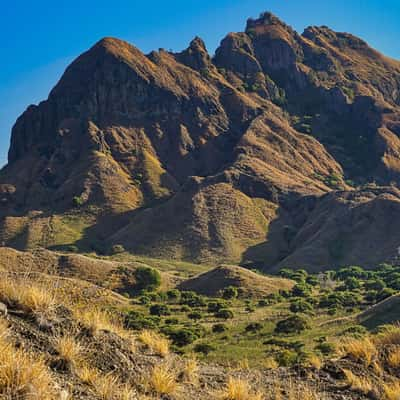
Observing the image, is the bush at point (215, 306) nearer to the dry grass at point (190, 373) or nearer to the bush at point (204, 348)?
the bush at point (204, 348)

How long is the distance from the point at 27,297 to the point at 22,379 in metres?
2.34

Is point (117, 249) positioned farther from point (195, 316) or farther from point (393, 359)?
point (393, 359)

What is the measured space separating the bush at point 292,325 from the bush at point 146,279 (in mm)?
26611

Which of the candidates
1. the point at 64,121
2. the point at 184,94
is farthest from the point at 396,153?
the point at 64,121

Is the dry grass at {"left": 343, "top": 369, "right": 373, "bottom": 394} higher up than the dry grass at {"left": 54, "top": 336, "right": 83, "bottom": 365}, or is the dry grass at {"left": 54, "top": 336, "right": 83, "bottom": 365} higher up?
the dry grass at {"left": 54, "top": 336, "right": 83, "bottom": 365}

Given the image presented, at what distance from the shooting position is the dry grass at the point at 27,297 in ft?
24.6

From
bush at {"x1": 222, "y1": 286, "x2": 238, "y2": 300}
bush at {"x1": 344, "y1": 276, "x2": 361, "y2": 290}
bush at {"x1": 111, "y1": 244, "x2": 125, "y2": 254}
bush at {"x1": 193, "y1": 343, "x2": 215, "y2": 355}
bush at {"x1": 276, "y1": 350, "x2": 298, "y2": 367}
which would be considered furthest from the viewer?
bush at {"x1": 111, "y1": 244, "x2": 125, "y2": 254}

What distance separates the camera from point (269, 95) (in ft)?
632

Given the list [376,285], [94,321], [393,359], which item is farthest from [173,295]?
[94,321]

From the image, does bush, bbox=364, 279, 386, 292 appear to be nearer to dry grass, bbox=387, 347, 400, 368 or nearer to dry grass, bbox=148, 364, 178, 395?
dry grass, bbox=387, 347, 400, 368

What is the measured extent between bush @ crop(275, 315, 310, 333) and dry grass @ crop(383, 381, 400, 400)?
102 ft

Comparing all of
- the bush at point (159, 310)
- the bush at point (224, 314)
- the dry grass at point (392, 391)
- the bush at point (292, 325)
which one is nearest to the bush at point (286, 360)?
the dry grass at point (392, 391)

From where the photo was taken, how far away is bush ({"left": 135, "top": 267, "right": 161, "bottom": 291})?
208 feet

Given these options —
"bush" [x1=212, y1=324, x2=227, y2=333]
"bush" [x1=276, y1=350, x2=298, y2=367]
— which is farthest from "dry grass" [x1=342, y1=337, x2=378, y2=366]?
"bush" [x1=212, y1=324, x2=227, y2=333]
